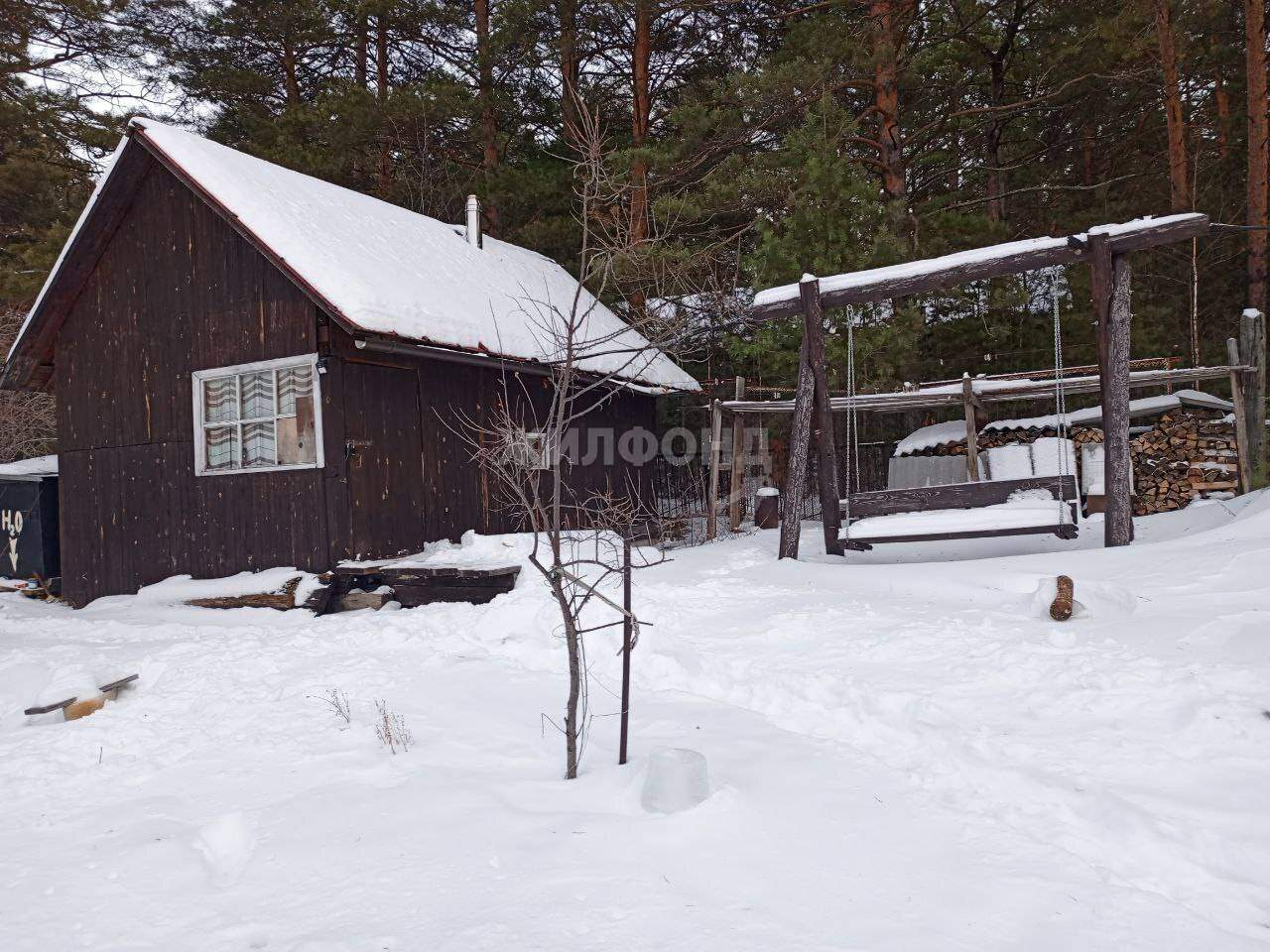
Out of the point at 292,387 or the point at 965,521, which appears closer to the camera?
the point at 965,521

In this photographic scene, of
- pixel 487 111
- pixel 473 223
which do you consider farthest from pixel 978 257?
pixel 487 111

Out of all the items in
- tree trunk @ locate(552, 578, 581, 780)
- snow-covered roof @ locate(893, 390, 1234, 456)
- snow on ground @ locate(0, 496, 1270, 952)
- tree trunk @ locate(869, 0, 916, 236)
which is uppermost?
tree trunk @ locate(869, 0, 916, 236)

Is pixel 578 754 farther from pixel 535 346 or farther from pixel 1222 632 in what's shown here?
pixel 535 346

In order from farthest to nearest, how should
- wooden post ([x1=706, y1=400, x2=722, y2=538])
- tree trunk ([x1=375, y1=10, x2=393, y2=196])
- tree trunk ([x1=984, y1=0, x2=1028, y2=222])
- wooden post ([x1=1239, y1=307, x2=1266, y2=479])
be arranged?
1. tree trunk ([x1=375, y1=10, x2=393, y2=196])
2. tree trunk ([x1=984, y1=0, x2=1028, y2=222])
3. wooden post ([x1=706, y1=400, x2=722, y2=538])
4. wooden post ([x1=1239, y1=307, x2=1266, y2=479])

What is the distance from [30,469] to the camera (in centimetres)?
1196

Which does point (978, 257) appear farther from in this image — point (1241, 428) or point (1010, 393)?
point (1241, 428)

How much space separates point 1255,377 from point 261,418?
41.5ft

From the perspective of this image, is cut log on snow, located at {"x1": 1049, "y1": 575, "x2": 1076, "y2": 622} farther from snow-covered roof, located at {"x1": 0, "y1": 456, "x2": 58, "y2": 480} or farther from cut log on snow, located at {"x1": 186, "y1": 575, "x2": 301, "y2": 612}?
snow-covered roof, located at {"x1": 0, "y1": 456, "x2": 58, "y2": 480}

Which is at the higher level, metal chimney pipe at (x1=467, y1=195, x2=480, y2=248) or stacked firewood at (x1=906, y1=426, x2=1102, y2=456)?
metal chimney pipe at (x1=467, y1=195, x2=480, y2=248)

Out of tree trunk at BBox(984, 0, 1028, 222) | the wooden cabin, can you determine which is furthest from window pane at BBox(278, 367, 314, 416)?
tree trunk at BBox(984, 0, 1028, 222)

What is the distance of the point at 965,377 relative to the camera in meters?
11.6

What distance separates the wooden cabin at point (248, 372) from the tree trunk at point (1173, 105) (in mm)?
11578

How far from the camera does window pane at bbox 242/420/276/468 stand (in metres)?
9.23

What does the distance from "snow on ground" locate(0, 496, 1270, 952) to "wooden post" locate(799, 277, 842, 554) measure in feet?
6.81
